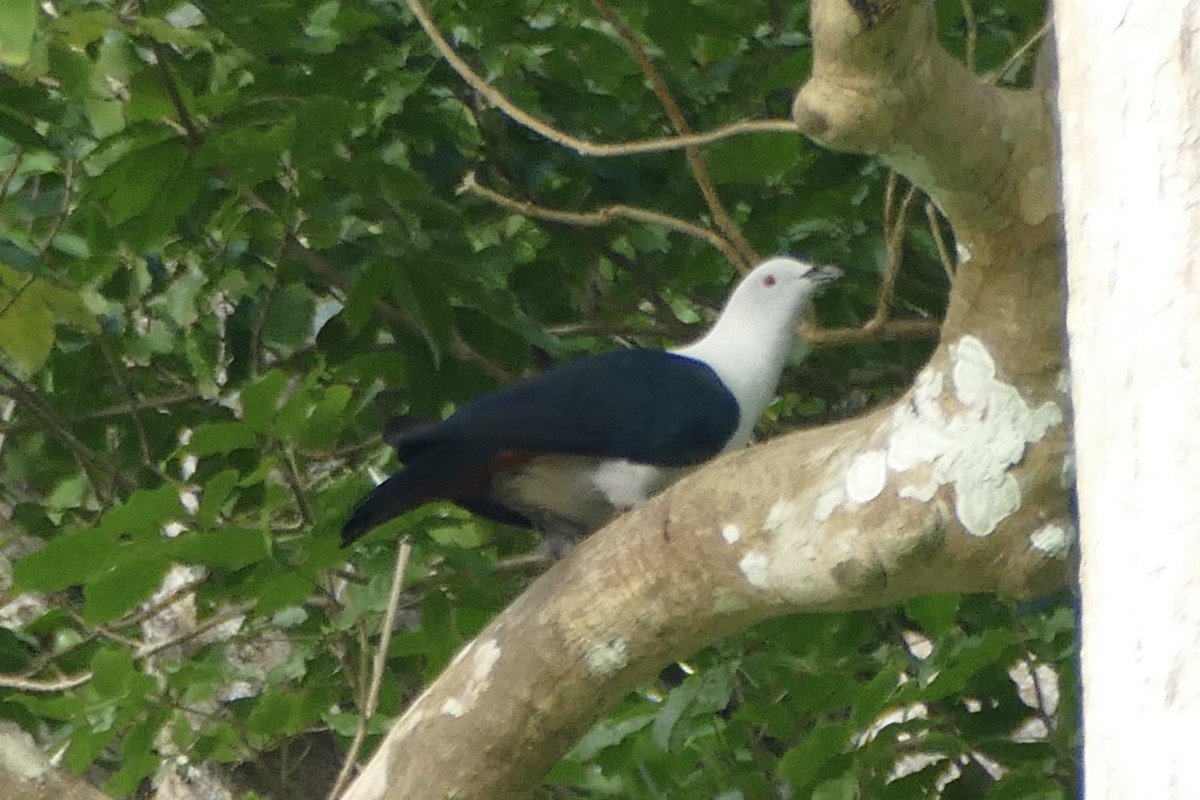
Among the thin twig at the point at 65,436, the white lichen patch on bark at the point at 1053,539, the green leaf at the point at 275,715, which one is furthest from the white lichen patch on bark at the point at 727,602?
the thin twig at the point at 65,436

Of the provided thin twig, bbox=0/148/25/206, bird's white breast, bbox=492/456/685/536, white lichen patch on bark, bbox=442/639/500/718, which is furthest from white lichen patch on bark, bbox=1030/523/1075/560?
thin twig, bbox=0/148/25/206

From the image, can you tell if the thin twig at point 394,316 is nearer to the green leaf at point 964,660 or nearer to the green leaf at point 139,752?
the green leaf at point 139,752

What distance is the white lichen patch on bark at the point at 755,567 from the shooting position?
1.93 meters

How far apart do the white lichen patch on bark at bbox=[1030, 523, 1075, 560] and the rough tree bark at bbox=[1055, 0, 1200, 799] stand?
0.54 m

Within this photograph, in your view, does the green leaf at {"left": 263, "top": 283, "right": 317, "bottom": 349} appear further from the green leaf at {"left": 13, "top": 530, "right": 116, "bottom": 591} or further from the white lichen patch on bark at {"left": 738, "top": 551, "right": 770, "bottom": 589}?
the white lichen patch on bark at {"left": 738, "top": 551, "right": 770, "bottom": 589}

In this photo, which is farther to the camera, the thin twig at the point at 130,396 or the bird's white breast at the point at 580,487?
the thin twig at the point at 130,396

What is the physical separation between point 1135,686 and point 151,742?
2052 millimetres

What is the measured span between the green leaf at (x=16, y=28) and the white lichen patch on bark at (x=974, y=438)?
996 millimetres

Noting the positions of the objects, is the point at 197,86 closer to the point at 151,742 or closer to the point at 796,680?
the point at 151,742

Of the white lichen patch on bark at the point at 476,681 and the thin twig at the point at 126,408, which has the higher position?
the white lichen patch on bark at the point at 476,681

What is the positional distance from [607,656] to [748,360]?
3.99ft

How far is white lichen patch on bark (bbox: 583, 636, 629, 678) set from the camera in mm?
2094

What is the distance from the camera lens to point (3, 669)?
3178 millimetres

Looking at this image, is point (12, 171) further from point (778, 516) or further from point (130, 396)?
point (778, 516)
